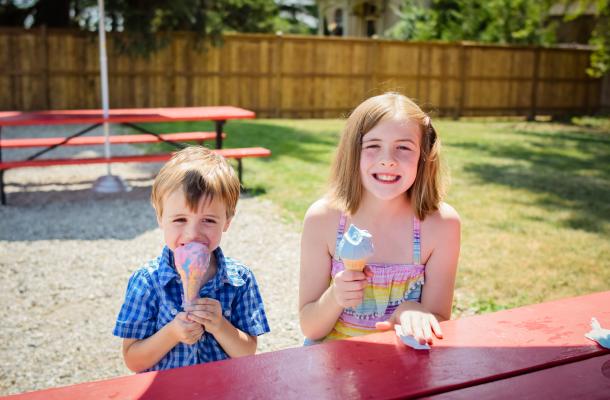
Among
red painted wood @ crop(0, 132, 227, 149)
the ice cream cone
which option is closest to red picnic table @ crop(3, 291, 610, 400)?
the ice cream cone

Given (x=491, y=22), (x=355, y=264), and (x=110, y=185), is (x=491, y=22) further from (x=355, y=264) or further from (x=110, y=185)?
(x=355, y=264)

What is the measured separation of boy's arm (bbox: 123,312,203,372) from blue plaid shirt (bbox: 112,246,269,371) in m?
0.04

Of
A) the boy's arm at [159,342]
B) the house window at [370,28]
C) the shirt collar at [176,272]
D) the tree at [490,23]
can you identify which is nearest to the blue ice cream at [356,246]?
the boy's arm at [159,342]

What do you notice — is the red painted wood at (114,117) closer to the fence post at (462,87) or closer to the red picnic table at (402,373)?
the red picnic table at (402,373)

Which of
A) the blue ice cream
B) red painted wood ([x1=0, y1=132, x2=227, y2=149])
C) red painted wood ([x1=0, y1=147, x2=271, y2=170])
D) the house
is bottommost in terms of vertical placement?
red painted wood ([x1=0, y1=147, x2=271, y2=170])

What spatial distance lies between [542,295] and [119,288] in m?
3.01

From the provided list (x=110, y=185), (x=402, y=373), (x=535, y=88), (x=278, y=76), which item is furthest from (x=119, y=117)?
(x=535, y=88)

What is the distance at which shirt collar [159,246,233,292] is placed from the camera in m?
1.86

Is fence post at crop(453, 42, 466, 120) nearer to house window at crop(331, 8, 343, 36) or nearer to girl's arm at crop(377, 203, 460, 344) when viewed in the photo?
house window at crop(331, 8, 343, 36)

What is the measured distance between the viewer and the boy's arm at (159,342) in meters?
1.62

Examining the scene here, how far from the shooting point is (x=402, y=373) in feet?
4.21

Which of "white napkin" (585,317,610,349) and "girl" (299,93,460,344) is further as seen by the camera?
"girl" (299,93,460,344)

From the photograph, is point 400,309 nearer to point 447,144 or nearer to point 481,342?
point 481,342

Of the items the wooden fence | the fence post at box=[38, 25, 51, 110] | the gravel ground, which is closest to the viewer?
the gravel ground
